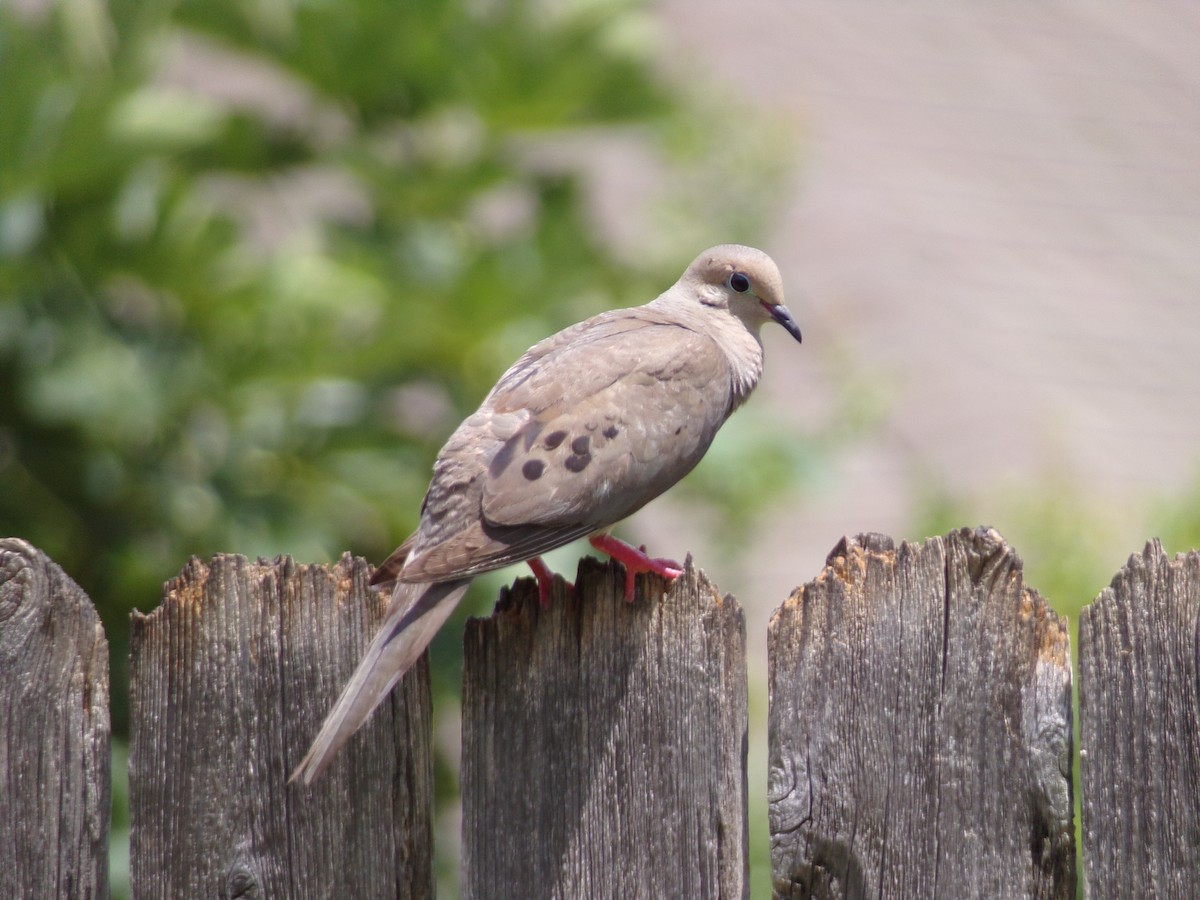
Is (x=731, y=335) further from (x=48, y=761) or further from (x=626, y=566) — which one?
(x=48, y=761)

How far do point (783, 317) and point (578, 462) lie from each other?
3.48 feet

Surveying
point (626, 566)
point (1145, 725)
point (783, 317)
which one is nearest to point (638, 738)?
point (626, 566)

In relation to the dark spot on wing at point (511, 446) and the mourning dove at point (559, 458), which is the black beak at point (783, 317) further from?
the dark spot on wing at point (511, 446)

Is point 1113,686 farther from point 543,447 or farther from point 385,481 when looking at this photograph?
point 385,481

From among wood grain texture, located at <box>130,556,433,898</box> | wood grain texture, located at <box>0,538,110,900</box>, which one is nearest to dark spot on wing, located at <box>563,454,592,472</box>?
wood grain texture, located at <box>130,556,433,898</box>

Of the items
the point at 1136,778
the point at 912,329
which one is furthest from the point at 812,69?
the point at 1136,778

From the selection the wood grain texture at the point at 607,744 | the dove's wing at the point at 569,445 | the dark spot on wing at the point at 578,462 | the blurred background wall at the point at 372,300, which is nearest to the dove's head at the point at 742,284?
the dove's wing at the point at 569,445

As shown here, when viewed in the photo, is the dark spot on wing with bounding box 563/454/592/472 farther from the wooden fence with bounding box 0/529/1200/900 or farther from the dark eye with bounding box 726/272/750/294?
the dark eye with bounding box 726/272/750/294

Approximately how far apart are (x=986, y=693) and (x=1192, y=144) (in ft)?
24.3

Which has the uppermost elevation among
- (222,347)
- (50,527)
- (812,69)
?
(812,69)

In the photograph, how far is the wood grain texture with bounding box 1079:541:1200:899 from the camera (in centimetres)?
200

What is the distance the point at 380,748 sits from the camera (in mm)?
2188

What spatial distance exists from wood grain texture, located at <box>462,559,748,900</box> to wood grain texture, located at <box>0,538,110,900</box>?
1.91 ft

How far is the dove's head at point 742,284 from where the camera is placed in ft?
11.4
